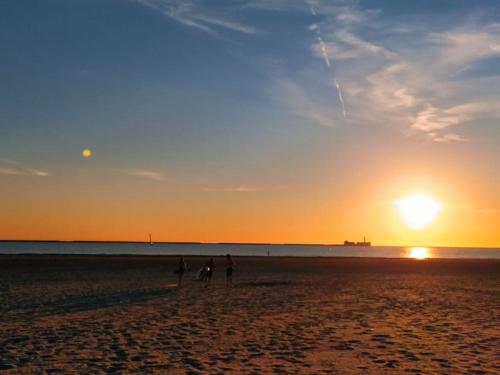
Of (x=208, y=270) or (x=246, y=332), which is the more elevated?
(x=208, y=270)

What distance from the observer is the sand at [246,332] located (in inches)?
419

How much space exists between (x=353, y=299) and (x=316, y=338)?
9.89 meters

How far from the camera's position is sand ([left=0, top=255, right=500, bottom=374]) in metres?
10.6

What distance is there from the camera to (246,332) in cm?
1446

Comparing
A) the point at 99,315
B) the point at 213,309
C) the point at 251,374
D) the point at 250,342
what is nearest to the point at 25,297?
the point at 99,315

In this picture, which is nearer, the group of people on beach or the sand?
the sand

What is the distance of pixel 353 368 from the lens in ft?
34.2

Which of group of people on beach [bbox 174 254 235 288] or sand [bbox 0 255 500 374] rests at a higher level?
group of people on beach [bbox 174 254 235 288]

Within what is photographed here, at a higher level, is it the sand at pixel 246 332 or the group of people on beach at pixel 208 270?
the group of people on beach at pixel 208 270

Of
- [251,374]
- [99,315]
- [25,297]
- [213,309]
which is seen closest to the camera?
[251,374]

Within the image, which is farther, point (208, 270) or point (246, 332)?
point (208, 270)

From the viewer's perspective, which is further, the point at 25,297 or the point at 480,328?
the point at 25,297

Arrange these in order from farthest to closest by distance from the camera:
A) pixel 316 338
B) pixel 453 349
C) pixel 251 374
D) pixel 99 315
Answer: pixel 99 315
pixel 316 338
pixel 453 349
pixel 251 374

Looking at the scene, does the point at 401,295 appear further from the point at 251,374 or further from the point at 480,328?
the point at 251,374
